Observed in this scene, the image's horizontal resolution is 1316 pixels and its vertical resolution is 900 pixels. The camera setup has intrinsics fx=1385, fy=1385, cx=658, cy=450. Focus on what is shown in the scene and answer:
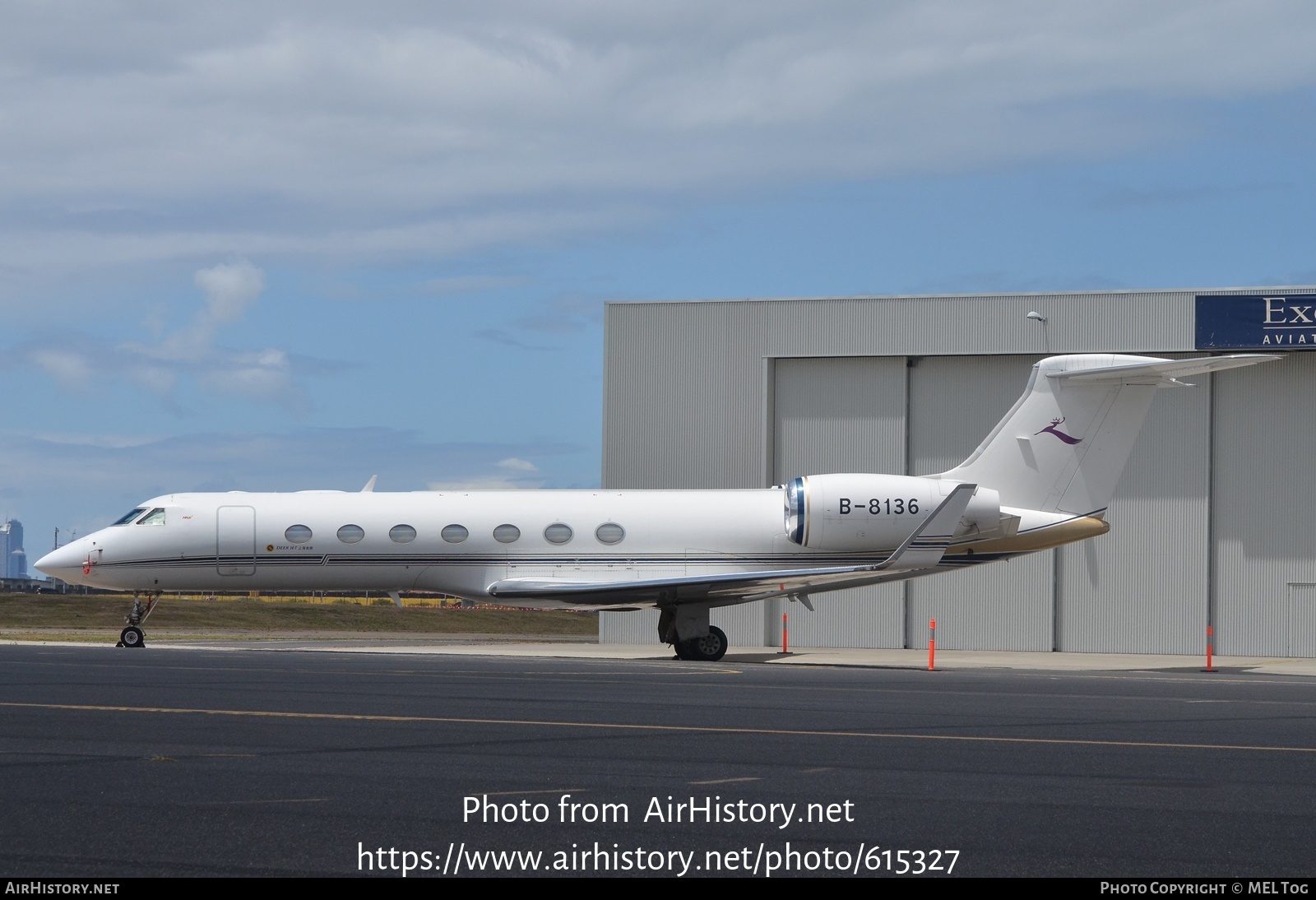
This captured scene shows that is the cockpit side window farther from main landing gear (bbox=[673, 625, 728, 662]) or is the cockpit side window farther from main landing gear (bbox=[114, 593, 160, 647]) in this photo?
main landing gear (bbox=[673, 625, 728, 662])

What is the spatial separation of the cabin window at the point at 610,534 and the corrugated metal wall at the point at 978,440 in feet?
23.5

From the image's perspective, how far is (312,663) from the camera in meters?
18.9

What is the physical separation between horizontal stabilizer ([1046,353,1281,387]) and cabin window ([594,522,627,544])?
804cm

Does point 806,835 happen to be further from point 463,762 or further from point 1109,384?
point 1109,384

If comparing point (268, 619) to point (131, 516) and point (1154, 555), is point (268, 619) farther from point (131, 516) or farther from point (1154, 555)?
point (1154, 555)

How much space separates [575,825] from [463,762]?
2.27m

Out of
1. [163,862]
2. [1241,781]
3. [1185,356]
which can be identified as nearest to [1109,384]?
[1185,356]

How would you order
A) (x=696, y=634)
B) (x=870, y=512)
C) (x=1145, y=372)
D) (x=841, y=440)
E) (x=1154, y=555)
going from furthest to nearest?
(x=841, y=440) → (x=1154, y=555) → (x=696, y=634) → (x=870, y=512) → (x=1145, y=372)

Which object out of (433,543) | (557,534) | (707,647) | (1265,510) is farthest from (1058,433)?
(433,543)

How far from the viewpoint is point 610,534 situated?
24.8m

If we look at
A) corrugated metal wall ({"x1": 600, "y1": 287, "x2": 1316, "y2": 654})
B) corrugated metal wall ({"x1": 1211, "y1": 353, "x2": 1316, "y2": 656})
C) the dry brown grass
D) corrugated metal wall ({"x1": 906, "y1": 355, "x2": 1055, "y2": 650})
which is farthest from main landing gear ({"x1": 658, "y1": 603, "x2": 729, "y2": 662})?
the dry brown grass

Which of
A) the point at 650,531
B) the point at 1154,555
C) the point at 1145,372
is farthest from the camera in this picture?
the point at 1154,555

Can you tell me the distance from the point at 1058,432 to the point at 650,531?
7370 mm

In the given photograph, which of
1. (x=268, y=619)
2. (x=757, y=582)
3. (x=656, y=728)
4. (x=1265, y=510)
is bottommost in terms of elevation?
(x=268, y=619)
